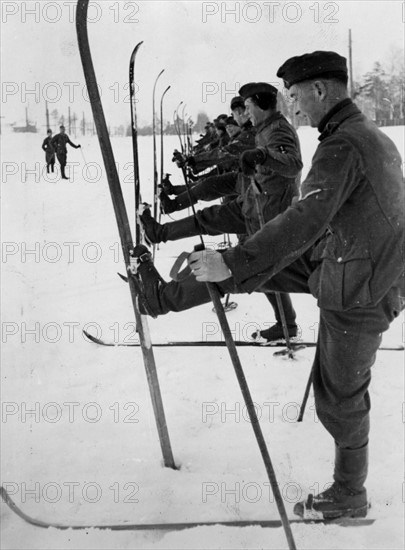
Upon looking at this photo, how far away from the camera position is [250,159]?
3191 millimetres

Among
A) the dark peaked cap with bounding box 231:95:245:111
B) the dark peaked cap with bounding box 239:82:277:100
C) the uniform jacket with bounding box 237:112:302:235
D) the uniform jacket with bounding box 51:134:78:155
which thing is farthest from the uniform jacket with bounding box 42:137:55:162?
the uniform jacket with bounding box 237:112:302:235

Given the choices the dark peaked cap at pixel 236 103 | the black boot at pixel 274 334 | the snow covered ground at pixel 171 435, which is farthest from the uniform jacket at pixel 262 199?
the dark peaked cap at pixel 236 103

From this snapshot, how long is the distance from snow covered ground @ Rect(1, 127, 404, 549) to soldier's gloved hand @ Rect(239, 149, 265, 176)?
1.40 meters

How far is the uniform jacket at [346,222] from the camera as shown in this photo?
67.6 inches

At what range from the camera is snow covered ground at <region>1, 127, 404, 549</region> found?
2.06 metres

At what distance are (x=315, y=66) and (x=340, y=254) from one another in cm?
67

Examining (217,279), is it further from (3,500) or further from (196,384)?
(196,384)

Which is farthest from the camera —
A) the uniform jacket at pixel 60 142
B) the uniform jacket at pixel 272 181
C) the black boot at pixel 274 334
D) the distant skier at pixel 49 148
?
the uniform jacket at pixel 60 142

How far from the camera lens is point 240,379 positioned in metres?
1.82

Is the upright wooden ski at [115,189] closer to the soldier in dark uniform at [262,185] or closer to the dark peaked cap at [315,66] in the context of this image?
the dark peaked cap at [315,66]

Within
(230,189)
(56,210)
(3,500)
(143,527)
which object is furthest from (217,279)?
(56,210)

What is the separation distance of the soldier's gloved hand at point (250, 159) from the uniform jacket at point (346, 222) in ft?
4.36

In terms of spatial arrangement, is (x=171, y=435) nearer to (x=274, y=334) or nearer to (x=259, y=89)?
(x=274, y=334)

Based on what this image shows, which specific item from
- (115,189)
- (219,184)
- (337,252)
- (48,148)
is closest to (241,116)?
(219,184)
